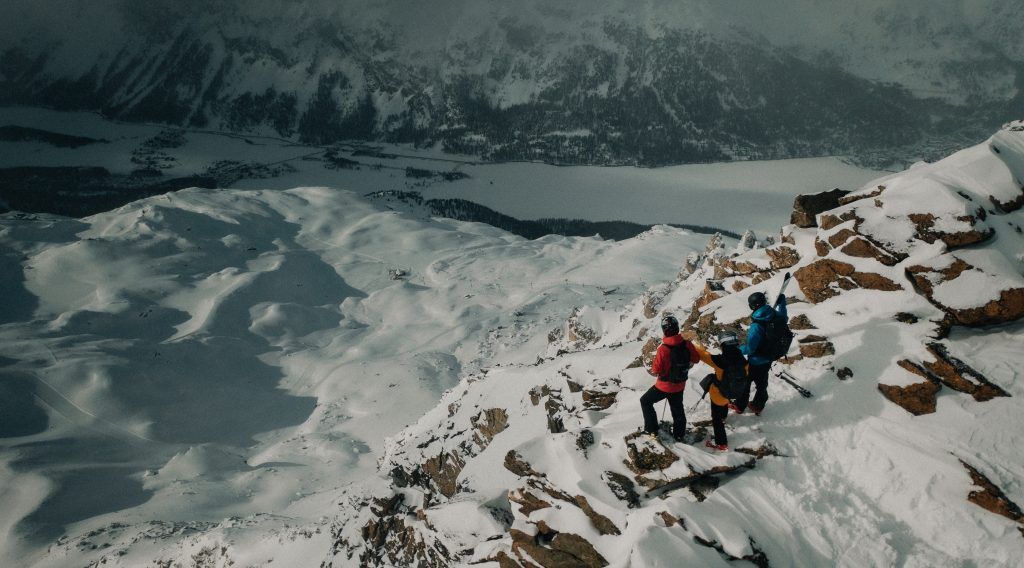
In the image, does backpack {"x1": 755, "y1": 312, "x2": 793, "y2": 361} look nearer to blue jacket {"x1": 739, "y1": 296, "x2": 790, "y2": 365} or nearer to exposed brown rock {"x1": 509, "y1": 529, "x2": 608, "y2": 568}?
blue jacket {"x1": 739, "y1": 296, "x2": 790, "y2": 365}

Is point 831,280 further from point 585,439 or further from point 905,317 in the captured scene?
point 585,439

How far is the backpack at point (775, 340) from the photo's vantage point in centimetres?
984

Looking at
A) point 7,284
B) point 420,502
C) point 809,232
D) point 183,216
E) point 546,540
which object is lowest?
point 7,284

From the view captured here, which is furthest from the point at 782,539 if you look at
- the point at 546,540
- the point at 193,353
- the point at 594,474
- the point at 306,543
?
the point at 193,353

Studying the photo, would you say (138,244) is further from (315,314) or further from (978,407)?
(978,407)

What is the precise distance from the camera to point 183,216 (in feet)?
267

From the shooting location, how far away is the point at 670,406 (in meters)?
9.78

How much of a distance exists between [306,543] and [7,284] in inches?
2872

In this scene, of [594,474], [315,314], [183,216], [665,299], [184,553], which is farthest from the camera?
[183,216]

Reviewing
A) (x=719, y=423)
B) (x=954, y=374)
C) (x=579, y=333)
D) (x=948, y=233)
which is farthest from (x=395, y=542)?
(x=579, y=333)

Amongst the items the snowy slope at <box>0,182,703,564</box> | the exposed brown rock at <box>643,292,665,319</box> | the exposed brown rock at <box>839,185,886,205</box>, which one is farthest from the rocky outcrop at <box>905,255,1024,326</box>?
the snowy slope at <box>0,182,703,564</box>

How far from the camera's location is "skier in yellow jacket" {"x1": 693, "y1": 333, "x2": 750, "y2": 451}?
30.8ft

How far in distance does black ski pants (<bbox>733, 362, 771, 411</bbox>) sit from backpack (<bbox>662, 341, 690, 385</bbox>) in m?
1.42

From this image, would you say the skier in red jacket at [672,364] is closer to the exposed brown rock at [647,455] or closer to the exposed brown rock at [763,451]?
the exposed brown rock at [647,455]
